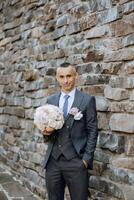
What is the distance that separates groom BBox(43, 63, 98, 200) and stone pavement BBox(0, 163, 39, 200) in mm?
1557

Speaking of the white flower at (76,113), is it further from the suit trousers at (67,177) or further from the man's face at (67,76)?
the suit trousers at (67,177)

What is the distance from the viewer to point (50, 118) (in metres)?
2.94

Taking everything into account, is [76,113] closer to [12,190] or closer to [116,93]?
[116,93]

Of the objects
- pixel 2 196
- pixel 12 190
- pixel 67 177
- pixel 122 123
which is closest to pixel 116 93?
pixel 122 123

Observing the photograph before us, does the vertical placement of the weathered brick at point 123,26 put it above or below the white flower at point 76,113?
above

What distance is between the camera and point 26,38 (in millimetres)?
5266

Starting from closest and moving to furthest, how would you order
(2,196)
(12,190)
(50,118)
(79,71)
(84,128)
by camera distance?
(50,118)
(84,128)
(79,71)
(2,196)
(12,190)

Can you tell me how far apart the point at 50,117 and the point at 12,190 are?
214 cm

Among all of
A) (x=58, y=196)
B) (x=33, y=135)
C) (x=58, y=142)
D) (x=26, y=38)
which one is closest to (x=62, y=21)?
(x=26, y=38)

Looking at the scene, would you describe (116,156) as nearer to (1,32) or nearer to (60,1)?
(60,1)

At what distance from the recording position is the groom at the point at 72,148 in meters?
2.98

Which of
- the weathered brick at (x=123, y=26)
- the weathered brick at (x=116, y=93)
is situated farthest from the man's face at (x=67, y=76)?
the weathered brick at (x=123, y=26)

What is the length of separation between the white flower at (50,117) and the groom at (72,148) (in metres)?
0.08

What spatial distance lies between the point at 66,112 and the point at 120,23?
37.0 inches
